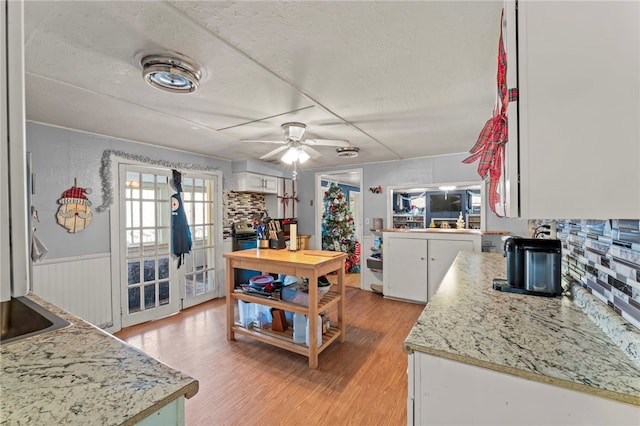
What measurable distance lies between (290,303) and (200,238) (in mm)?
2233

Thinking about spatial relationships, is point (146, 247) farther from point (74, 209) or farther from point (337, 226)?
point (337, 226)

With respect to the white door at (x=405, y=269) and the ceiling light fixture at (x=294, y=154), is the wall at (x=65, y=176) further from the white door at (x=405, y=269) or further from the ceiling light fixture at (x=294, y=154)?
the white door at (x=405, y=269)

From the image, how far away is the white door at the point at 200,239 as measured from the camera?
397 cm

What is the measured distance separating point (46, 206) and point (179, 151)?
1.52m

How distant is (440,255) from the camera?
3.87m

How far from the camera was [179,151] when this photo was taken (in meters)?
3.79

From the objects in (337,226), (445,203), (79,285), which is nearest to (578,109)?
(79,285)

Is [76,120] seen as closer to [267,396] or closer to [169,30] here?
[169,30]

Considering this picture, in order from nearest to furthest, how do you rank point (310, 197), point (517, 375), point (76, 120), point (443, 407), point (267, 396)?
point (517, 375)
point (443, 407)
point (267, 396)
point (76, 120)
point (310, 197)

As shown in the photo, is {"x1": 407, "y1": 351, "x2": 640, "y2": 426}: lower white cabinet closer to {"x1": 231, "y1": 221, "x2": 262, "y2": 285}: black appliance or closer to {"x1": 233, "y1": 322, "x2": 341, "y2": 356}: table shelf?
{"x1": 233, "y1": 322, "x2": 341, "y2": 356}: table shelf

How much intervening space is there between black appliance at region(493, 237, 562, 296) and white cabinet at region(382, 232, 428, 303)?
2.38m

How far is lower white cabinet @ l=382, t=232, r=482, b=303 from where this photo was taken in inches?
149

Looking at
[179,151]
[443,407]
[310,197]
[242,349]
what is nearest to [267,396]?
[242,349]

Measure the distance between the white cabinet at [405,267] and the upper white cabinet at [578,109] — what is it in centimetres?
337
